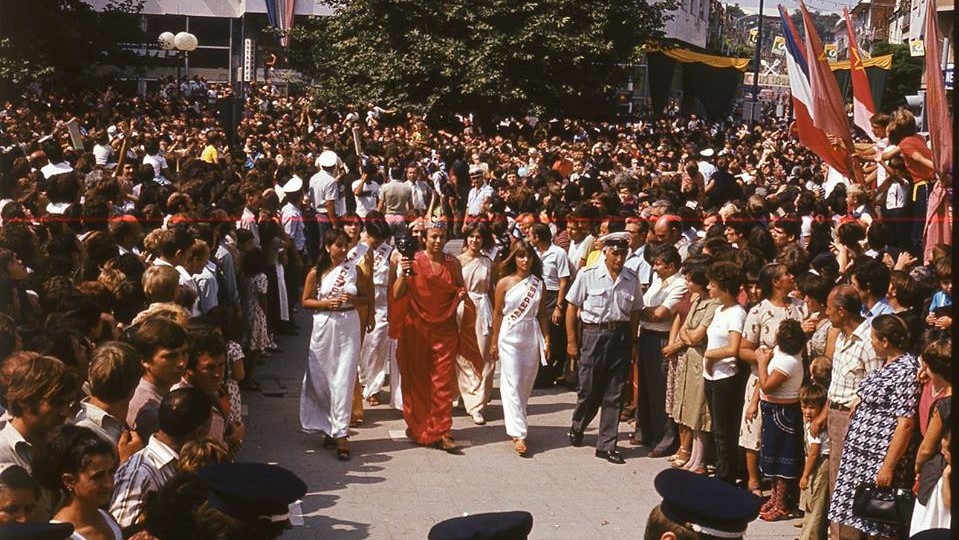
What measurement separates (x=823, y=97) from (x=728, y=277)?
3.37 m

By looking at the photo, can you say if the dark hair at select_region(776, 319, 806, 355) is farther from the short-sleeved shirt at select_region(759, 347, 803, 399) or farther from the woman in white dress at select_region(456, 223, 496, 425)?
the woman in white dress at select_region(456, 223, 496, 425)

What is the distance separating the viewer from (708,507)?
4109mm

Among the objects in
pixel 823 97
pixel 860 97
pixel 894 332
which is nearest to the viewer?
pixel 894 332

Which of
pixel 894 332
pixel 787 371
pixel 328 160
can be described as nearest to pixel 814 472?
pixel 787 371

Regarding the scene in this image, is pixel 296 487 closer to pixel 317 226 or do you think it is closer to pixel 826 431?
pixel 826 431

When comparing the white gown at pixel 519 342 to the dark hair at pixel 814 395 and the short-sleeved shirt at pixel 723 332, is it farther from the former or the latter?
the dark hair at pixel 814 395

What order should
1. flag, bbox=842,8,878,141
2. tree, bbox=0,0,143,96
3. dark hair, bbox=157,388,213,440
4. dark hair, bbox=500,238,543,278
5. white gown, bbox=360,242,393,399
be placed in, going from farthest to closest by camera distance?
1. tree, bbox=0,0,143,96
2. flag, bbox=842,8,878,141
3. white gown, bbox=360,242,393,399
4. dark hair, bbox=500,238,543,278
5. dark hair, bbox=157,388,213,440

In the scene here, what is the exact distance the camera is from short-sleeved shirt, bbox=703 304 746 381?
359 inches

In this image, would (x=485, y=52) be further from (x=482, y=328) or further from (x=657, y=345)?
(x=657, y=345)

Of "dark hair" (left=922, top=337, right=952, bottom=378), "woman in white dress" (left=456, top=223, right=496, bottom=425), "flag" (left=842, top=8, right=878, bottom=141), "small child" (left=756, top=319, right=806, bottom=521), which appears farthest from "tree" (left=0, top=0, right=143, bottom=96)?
"dark hair" (left=922, top=337, right=952, bottom=378)

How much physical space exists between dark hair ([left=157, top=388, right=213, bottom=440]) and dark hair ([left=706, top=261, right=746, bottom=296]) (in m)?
4.79

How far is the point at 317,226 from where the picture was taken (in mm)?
17062

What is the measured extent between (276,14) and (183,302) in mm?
19766

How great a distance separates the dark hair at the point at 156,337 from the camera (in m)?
6.02
